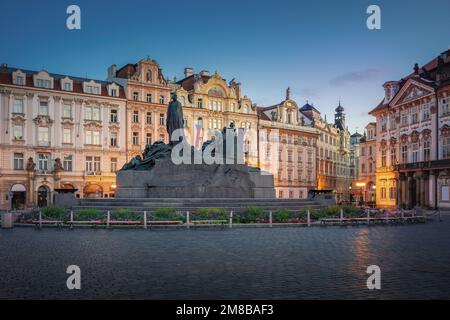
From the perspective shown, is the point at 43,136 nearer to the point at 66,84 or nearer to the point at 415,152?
the point at 66,84

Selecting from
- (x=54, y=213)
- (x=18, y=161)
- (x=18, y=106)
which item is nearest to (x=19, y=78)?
(x=18, y=106)

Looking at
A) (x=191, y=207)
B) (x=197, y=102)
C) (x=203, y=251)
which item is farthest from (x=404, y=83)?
(x=203, y=251)

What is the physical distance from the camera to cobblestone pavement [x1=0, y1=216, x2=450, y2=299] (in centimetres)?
793

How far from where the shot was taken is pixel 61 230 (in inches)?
765

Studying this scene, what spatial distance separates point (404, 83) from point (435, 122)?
7.94 metres

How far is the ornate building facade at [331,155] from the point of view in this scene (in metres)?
82.9

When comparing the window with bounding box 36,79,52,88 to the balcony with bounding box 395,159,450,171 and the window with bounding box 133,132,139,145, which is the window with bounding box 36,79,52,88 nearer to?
the window with bounding box 133,132,139,145

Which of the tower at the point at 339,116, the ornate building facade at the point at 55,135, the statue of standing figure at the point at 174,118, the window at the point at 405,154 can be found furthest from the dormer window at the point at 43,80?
the tower at the point at 339,116

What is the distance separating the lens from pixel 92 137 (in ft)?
182

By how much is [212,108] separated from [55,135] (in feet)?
73.5

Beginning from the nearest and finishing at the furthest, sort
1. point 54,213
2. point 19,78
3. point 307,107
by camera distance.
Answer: point 54,213
point 19,78
point 307,107

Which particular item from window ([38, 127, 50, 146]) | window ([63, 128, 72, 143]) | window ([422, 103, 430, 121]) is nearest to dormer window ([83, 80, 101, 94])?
window ([63, 128, 72, 143])

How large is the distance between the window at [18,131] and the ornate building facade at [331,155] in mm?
46280

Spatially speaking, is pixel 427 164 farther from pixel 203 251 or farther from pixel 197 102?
pixel 203 251
